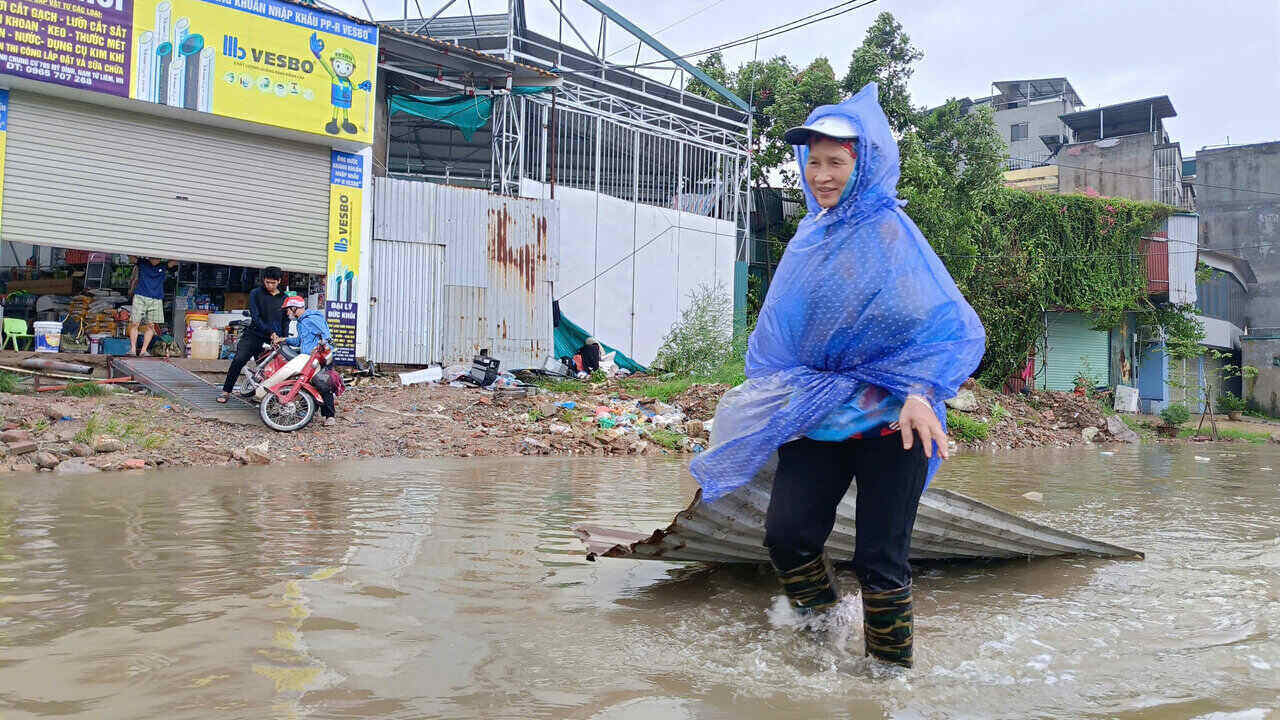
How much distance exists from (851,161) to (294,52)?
1155 centimetres

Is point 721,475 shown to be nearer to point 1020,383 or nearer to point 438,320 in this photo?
point 438,320

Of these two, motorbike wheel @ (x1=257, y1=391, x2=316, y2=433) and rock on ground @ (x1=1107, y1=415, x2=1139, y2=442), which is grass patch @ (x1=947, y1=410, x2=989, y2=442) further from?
motorbike wheel @ (x1=257, y1=391, x2=316, y2=433)

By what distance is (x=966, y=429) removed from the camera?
608 inches

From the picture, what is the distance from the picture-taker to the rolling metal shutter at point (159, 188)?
10.7m

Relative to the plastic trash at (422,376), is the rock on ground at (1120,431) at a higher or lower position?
lower

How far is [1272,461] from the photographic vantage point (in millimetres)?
12773

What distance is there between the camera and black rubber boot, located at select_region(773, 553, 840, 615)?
104 inches

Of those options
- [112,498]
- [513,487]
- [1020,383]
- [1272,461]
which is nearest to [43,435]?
[112,498]

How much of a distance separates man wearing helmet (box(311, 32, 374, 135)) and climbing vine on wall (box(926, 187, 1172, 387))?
1302 centimetres

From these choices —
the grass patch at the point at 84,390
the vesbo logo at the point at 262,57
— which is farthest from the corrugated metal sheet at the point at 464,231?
the grass patch at the point at 84,390

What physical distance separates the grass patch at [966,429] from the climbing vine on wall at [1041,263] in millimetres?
5330

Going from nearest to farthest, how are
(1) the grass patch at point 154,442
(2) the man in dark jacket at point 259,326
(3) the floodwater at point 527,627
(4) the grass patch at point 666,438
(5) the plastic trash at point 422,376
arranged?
(3) the floodwater at point 527,627, (1) the grass patch at point 154,442, (2) the man in dark jacket at point 259,326, (4) the grass patch at point 666,438, (5) the plastic trash at point 422,376

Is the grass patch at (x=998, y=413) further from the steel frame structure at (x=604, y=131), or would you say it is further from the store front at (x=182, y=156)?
the store front at (x=182, y=156)

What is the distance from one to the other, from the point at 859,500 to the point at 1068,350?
24892 mm
